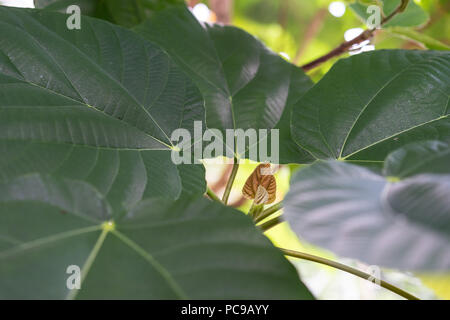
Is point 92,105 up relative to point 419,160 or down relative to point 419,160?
up

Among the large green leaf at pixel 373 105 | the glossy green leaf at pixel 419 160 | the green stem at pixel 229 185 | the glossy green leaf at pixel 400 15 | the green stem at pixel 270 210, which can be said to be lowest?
the glossy green leaf at pixel 419 160

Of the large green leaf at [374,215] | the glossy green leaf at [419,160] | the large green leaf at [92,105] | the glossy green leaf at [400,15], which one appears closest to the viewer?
the large green leaf at [374,215]

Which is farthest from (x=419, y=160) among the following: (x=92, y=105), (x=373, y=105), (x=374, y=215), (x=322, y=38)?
(x=322, y=38)

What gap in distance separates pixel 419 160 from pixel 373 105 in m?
0.24

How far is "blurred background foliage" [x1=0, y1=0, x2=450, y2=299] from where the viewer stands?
2.77ft

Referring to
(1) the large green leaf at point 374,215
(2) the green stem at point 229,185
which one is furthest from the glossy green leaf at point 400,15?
A: (1) the large green leaf at point 374,215

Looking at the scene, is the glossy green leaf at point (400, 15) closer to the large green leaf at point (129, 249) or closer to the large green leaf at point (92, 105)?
the large green leaf at point (92, 105)

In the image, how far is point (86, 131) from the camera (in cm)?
49

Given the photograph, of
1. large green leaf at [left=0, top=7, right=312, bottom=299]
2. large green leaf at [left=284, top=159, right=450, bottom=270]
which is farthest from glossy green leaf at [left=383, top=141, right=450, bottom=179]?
large green leaf at [left=0, top=7, right=312, bottom=299]

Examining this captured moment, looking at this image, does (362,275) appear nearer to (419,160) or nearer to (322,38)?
(419,160)

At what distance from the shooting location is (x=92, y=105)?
0.52m

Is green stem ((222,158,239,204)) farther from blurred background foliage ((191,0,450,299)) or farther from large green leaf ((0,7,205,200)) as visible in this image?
blurred background foliage ((191,0,450,299))

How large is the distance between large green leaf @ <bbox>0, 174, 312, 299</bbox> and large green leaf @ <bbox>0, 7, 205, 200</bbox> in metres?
0.07

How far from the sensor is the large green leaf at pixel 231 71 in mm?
640
